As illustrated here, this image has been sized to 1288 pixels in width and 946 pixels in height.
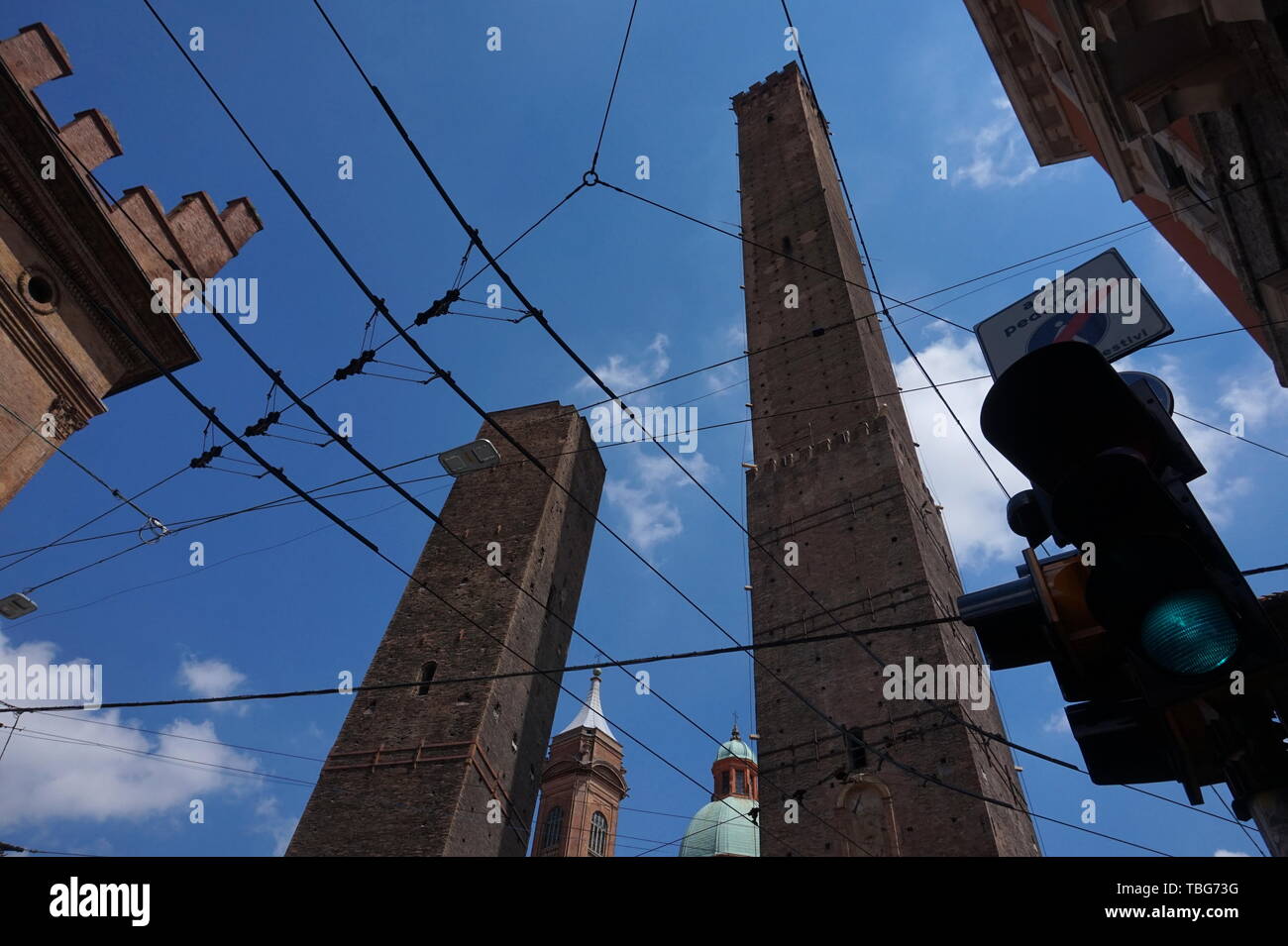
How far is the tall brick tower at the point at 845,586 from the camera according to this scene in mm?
11125

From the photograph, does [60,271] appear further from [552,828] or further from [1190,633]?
[552,828]

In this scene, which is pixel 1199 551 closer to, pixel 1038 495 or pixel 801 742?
pixel 1038 495

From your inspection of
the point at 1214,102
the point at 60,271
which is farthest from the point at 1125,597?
the point at 60,271

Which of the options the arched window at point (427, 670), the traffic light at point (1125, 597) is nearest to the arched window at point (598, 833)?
the arched window at point (427, 670)

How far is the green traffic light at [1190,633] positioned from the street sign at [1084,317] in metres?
1.64

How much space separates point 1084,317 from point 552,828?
122 feet

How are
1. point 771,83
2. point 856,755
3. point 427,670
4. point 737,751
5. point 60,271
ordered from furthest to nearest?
point 737,751 < point 771,83 < point 427,670 < point 856,755 < point 60,271

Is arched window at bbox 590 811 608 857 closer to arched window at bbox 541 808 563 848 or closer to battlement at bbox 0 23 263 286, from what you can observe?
Result: arched window at bbox 541 808 563 848

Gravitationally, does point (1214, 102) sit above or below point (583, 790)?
below

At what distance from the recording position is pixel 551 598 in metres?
19.5

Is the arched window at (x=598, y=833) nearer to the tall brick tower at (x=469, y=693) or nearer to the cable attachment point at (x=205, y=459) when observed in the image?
the tall brick tower at (x=469, y=693)

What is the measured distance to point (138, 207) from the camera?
36.4 feet

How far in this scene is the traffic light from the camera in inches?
57.9

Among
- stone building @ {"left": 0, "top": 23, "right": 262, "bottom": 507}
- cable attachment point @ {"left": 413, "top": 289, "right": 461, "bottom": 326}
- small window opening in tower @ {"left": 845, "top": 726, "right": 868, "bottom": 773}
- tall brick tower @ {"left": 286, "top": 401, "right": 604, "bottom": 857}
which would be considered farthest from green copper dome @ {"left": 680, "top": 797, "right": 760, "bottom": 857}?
cable attachment point @ {"left": 413, "top": 289, "right": 461, "bottom": 326}
